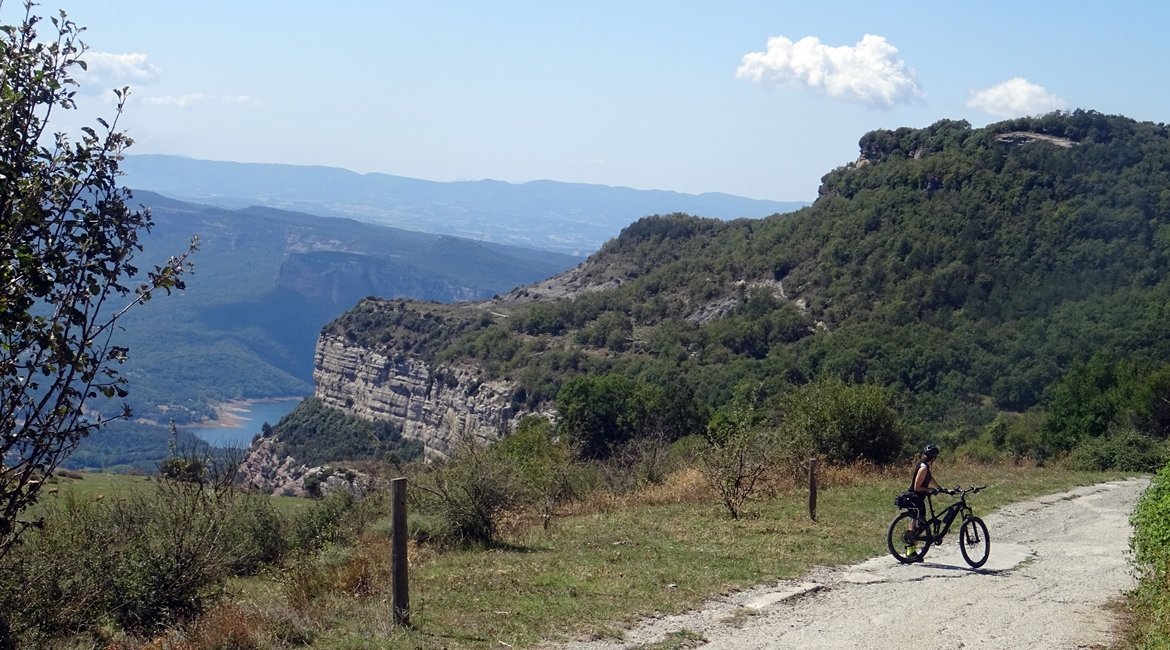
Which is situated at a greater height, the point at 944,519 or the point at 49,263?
the point at 49,263

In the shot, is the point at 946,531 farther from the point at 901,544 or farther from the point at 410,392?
the point at 410,392

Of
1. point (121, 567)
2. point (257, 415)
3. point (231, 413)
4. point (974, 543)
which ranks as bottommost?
point (257, 415)

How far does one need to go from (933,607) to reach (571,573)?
3.75 metres

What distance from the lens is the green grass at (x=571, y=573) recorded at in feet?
27.0

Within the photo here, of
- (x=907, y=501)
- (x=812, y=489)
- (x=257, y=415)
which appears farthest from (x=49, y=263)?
(x=257, y=415)

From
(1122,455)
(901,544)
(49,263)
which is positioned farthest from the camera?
(1122,455)

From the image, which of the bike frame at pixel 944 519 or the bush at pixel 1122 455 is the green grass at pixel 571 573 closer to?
the bike frame at pixel 944 519

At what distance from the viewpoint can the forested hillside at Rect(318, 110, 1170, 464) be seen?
39.7 metres

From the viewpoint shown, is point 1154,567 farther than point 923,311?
No

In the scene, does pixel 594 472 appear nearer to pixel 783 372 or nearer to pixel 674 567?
pixel 674 567

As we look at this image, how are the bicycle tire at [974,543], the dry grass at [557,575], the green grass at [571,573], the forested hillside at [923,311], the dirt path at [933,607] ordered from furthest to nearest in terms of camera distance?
the forested hillside at [923,311] → the bicycle tire at [974,543] → the dirt path at [933,607] → the green grass at [571,573] → the dry grass at [557,575]

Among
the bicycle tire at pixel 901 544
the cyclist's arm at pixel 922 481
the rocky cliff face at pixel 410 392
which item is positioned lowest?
the rocky cliff face at pixel 410 392

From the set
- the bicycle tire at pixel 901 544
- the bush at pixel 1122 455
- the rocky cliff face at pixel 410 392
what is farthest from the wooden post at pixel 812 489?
the rocky cliff face at pixel 410 392

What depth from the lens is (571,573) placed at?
1084 centimetres
